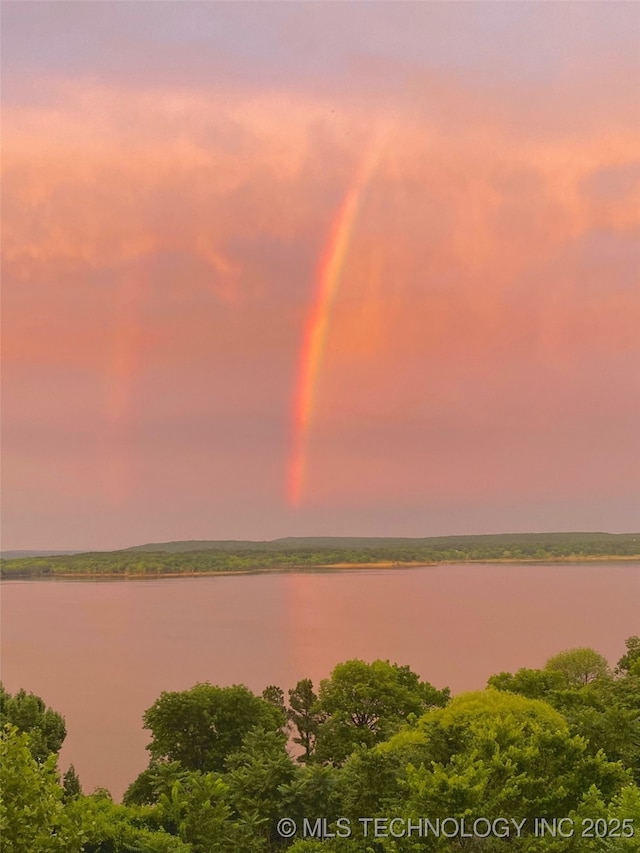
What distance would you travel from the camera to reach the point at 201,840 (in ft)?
61.4

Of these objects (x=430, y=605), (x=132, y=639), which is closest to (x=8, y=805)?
(x=132, y=639)

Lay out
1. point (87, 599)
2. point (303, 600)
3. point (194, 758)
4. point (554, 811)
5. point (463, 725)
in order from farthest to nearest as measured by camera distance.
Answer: point (87, 599)
point (303, 600)
point (194, 758)
point (463, 725)
point (554, 811)

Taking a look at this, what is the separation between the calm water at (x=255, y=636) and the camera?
52156 mm

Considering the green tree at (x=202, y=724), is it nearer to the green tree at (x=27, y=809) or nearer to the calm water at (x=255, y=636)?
the calm water at (x=255, y=636)

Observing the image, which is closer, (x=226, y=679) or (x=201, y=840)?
(x=201, y=840)

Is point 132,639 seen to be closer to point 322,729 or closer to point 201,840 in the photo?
point 322,729

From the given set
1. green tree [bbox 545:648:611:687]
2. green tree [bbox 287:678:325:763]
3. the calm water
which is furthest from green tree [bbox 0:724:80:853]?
green tree [bbox 545:648:611:687]

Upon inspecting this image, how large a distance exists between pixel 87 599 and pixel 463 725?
112 m

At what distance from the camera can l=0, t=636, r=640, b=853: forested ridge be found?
52.7 feet

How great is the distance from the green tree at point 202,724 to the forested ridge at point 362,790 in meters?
0.05

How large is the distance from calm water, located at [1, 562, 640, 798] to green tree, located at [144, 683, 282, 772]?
5930 mm

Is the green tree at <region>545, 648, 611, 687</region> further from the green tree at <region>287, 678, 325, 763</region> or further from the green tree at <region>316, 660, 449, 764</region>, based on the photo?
the green tree at <region>287, 678, 325, 763</region>

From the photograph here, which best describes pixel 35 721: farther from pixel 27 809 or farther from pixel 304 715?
pixel 27 809

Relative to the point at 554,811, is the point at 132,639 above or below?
below
